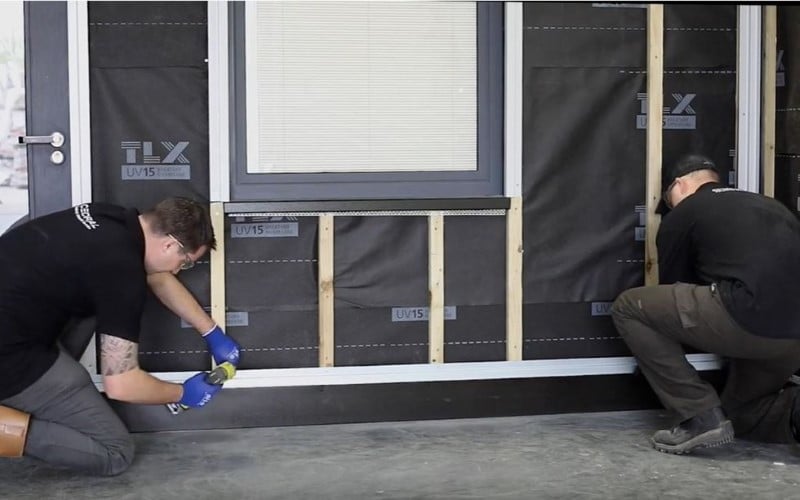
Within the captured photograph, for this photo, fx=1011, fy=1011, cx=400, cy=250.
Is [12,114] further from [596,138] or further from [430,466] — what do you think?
[596,138]

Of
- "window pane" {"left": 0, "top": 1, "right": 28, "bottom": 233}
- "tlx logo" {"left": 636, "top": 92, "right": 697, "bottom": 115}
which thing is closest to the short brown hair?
"window pane" {"left": 0, "top": 1, "right": 28, "bottom": 233}

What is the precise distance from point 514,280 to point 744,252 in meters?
1.01

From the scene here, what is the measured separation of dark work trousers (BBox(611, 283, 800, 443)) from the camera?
3.77 m

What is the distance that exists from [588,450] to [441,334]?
797mm

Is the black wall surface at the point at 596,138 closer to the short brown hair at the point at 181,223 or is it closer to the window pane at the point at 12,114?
the short brown hair at the point at 181,223

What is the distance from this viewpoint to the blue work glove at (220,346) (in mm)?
3947

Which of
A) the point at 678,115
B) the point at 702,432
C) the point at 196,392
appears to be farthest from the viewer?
the point at 678,115

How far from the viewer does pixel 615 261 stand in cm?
443

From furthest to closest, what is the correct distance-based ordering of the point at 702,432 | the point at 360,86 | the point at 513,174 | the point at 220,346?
the point at 513,174
the point at 360,86
the point at 220,346
the point at 702,432

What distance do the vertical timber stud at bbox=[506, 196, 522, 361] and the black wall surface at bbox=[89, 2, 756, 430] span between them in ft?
0.15

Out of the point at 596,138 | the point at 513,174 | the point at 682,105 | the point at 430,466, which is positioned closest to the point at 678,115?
the point at 682,105

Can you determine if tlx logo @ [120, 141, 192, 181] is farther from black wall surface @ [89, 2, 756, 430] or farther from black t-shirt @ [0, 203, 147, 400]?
black t-shirt @ [0, 203, 147, 400]

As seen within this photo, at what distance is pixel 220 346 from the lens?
3.95 m

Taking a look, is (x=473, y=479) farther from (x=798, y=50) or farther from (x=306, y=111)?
(x=798, y=50)
